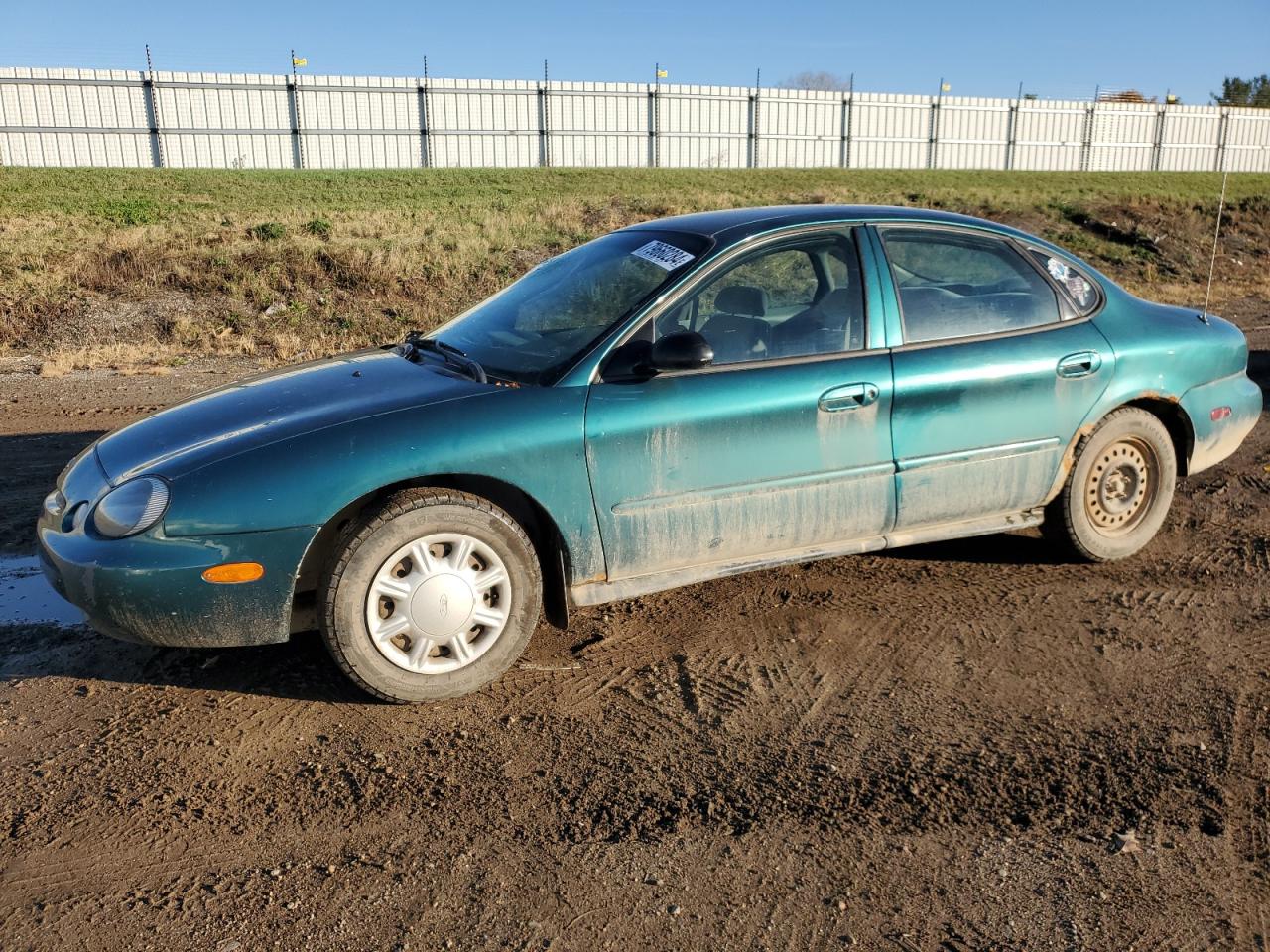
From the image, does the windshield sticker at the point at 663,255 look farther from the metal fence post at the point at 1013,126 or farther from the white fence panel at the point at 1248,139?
the white fence panel at the point at 1248,139

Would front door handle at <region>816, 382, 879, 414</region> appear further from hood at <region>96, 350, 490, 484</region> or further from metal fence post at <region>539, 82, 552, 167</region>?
metal fence post at <region>539, 82, 552, 167</region>

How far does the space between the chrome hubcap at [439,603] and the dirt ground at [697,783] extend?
206 mm

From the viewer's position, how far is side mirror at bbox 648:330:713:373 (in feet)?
13.0

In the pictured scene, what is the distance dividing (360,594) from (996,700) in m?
2.21

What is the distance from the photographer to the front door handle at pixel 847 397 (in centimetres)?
425

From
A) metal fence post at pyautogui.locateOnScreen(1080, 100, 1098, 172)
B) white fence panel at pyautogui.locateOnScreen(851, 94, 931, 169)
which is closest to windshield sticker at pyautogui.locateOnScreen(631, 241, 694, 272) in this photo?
white fence panel at pyautogui.locateOnScreen(851, 94, 931, 169)

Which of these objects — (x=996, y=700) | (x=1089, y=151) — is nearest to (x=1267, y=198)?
(x=1089, y=151)

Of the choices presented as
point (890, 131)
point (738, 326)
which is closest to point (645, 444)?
point (738, 326)

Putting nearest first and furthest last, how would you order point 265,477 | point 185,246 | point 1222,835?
point 1222,835 → point 265,477 → point 185,246

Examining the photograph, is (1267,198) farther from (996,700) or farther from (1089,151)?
(996,700)

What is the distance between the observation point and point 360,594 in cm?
364

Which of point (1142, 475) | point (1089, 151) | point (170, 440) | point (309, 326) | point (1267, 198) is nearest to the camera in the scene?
point (170, 440)

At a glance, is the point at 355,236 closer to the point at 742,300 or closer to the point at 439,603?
the point at 742,300

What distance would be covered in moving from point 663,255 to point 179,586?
222 centimetres
